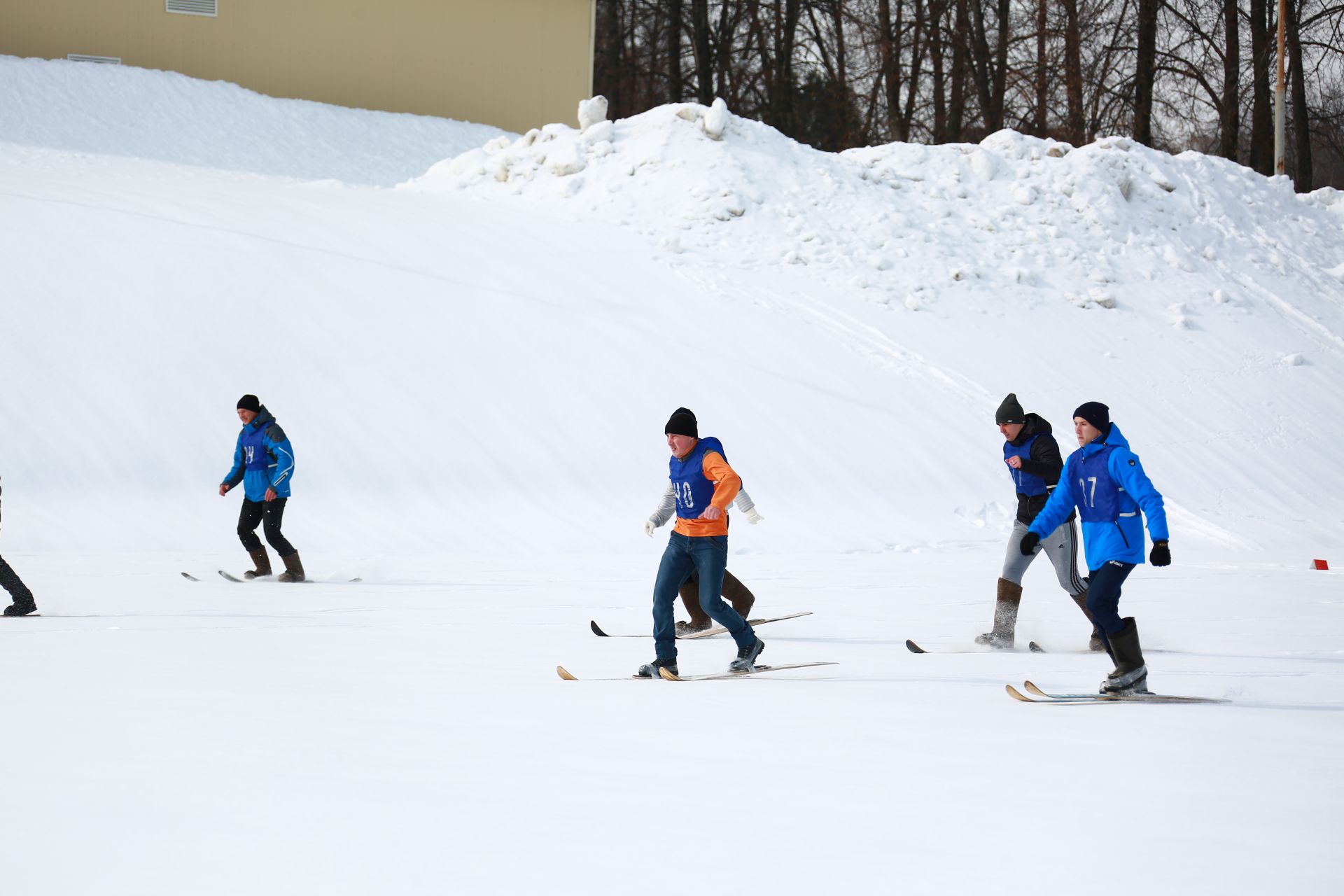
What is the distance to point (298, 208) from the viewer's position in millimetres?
20359

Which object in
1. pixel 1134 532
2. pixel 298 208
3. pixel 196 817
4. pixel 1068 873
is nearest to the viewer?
pixel 1068 873

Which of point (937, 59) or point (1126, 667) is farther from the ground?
point (937, 59)

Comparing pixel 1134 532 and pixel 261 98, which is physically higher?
pixel 261 98

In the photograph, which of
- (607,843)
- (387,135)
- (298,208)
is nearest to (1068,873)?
(607,843)

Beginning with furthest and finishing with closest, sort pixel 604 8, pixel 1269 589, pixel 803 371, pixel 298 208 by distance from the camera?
pixel 604 8 < pixel 298 208 < pixel 803 371 < pixel 1269 589

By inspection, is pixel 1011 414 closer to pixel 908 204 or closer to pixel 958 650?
pixel 958 650

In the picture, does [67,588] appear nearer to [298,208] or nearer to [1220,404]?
[298,208]

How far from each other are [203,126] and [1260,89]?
926 inches

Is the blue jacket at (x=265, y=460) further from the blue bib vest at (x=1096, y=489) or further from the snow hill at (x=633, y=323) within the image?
the blue bib vest at (x=1096, y=489)

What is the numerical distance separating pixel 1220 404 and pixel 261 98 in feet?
63.9

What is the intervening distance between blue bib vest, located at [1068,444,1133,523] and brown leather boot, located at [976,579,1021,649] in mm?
1525

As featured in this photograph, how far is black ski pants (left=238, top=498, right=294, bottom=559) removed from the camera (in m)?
10.6

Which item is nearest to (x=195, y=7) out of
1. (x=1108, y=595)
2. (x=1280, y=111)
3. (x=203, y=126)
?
(x=203, y=126)

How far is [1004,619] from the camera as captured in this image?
7.76 meters
